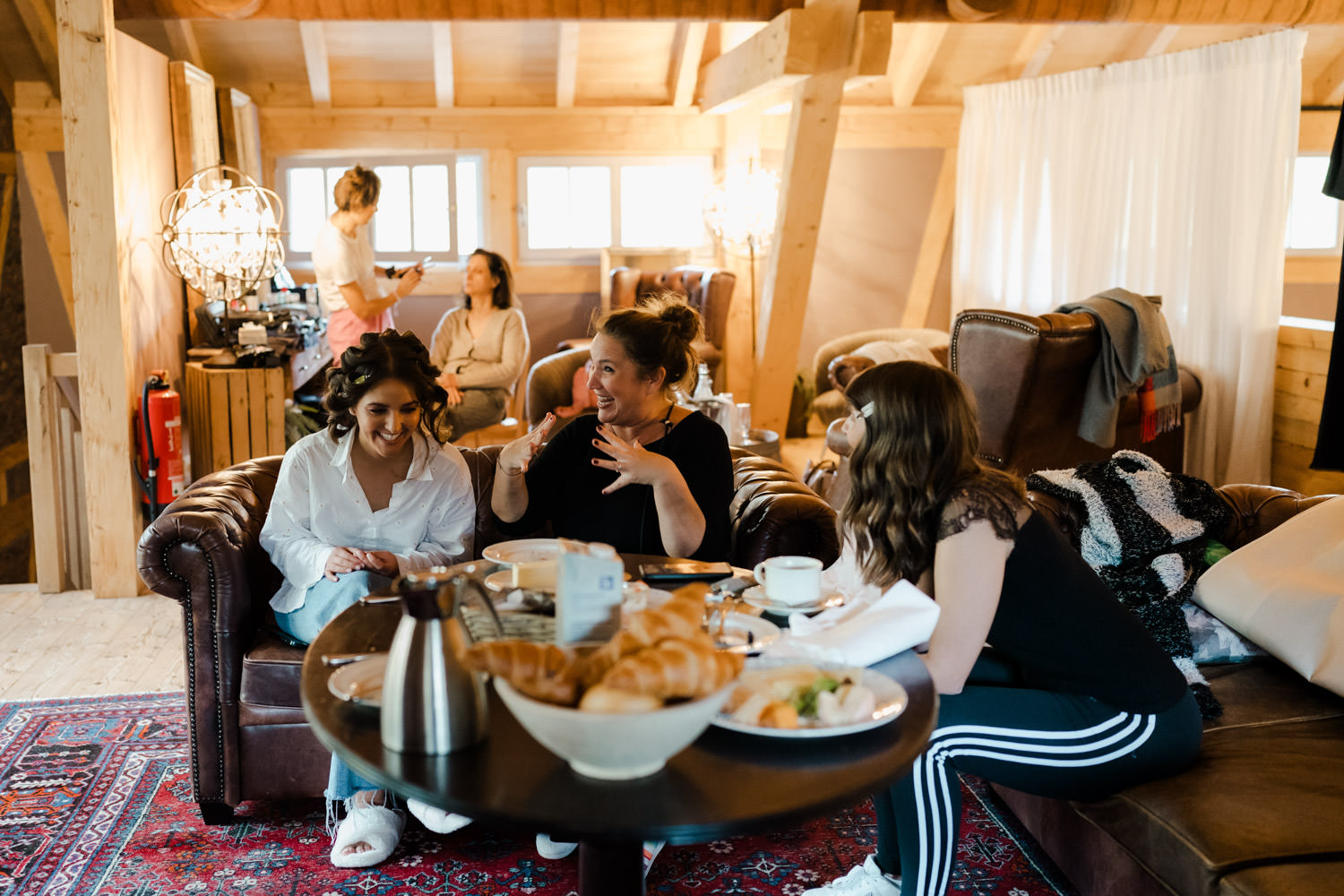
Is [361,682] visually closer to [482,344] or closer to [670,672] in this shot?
[670,672]

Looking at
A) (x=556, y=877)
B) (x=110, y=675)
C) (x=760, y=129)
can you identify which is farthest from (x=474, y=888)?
(x=760, y=129)

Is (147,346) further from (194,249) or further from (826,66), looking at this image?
(826,66)

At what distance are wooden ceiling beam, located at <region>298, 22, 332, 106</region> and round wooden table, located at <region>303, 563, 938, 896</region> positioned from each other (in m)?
5.73

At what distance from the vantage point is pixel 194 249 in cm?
461

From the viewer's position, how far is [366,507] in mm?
2418

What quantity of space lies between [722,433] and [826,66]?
118 inches

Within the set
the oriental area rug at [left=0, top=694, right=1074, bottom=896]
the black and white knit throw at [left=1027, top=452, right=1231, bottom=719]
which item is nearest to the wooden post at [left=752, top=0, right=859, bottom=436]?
the black and white knit throw at [left=1027, top=452, right=1231, bottom=719]

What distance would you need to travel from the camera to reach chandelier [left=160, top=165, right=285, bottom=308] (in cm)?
460

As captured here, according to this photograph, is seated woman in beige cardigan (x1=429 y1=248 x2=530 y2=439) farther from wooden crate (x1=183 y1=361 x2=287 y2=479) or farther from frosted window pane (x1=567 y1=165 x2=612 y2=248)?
frosted window pane (x1=567 y1=165 x2=612 y2=248)

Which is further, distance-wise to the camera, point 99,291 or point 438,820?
point 99,291

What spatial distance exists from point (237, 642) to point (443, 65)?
5143 mm

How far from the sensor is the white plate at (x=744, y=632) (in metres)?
1.59

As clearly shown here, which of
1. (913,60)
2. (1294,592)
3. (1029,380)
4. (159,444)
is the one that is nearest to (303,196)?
(159,444)

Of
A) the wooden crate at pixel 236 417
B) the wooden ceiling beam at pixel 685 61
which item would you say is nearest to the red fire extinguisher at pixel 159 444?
the wooden crate at pixel 236 417
